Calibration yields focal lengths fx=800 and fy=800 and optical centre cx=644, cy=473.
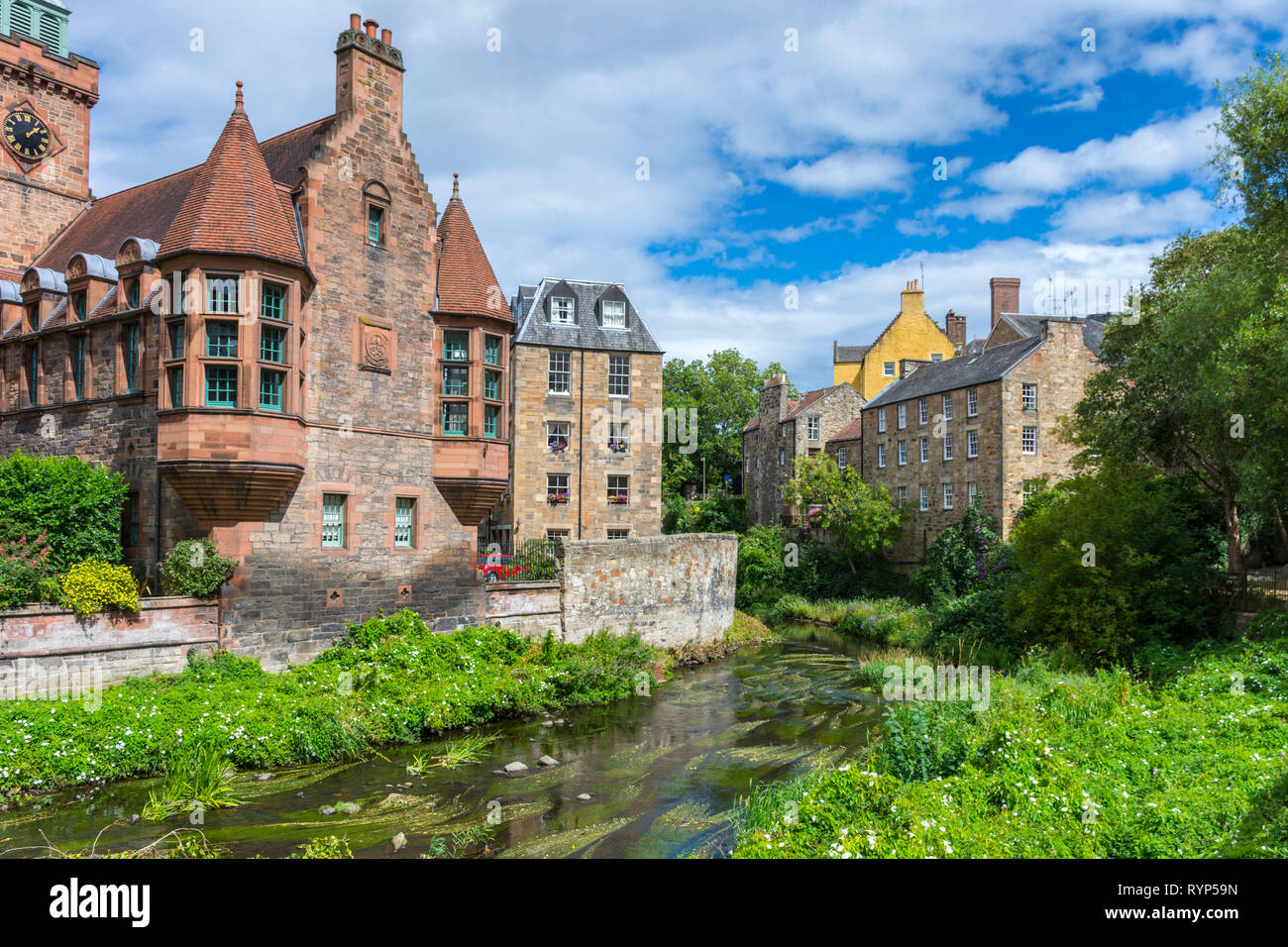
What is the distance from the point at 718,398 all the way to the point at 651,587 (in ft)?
121

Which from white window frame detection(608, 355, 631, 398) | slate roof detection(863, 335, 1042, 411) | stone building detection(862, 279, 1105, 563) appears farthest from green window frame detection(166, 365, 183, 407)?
slate roof detection(863, 335, 1042, 411)

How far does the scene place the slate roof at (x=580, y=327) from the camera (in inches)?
1403

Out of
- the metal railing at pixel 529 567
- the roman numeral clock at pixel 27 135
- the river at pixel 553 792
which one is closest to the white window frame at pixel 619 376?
the metal railing at pixel 529 567

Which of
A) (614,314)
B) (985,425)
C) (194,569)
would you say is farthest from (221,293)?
(985,425)

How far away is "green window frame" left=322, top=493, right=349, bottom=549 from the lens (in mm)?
19719

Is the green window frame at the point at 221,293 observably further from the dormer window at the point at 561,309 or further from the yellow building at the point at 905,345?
the yellow building at the point at 905,345

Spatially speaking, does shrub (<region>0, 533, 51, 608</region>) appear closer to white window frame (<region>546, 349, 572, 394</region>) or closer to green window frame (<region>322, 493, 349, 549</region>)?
green window frame (<region>322, 493, 349, 549</region>)

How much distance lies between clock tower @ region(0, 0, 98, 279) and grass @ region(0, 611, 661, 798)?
18.2m

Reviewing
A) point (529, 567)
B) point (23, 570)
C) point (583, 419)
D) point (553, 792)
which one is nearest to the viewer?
point (553, 792)

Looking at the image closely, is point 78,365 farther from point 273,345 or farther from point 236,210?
point 236,210

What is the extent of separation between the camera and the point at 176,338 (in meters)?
18.1

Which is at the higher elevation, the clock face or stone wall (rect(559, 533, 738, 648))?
the clock face
